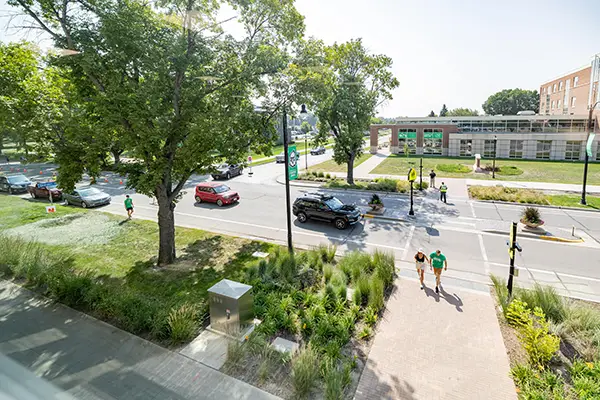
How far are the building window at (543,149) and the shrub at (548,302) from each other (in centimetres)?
3879

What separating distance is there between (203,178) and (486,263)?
2791 cm

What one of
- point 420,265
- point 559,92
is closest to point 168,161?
point 420,265

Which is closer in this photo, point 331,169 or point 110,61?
point 110,61

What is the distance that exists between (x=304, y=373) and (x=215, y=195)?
55.8 feet

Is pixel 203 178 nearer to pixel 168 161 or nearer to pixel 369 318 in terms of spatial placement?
pixel 168 161

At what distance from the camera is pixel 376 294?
8.76 metres

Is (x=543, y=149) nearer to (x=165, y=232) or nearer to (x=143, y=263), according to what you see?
(x=165, y=232)

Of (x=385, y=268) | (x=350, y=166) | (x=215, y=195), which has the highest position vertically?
(x=350, y=166)

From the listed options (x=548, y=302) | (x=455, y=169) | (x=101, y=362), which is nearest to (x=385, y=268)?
(x=548, y=302)

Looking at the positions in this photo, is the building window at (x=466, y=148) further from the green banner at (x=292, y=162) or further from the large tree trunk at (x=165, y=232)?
the large tree trunk at (x=165, y=232)

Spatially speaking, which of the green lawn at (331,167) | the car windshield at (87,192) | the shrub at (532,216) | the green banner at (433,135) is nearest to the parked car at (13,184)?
the car windshield at (87,192)

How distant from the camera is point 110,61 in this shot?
9.87 m

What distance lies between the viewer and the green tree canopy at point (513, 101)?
3684 inches

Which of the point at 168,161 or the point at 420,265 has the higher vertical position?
the point at 168,161
